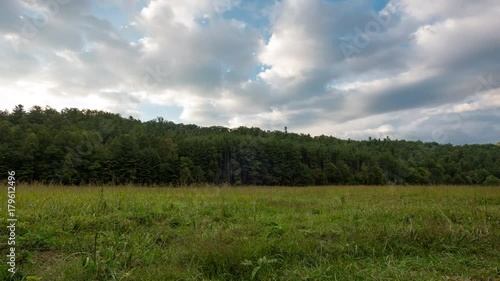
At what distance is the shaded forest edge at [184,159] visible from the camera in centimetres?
4053

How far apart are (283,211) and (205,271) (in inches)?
157

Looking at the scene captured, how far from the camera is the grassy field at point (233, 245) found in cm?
342

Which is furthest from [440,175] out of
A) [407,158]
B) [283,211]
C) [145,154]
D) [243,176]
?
[283,211]

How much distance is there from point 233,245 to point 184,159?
49.5m

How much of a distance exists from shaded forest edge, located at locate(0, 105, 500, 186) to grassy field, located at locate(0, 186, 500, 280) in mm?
29427

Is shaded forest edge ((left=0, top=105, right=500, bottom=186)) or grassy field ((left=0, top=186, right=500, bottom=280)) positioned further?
shaded forest edge ((left=0, top=105, right=500, bottom=186))

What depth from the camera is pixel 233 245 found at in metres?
3.92

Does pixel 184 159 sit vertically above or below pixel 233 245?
above

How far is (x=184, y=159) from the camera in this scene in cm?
5184

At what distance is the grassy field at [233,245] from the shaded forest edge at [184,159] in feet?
96.5

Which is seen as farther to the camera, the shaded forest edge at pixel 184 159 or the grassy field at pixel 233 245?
the shaded forest edge at pixel 184 159

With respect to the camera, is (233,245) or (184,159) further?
(184,159)

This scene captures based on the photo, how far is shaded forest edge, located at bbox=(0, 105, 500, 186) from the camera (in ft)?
133

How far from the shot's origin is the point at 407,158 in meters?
84.2
